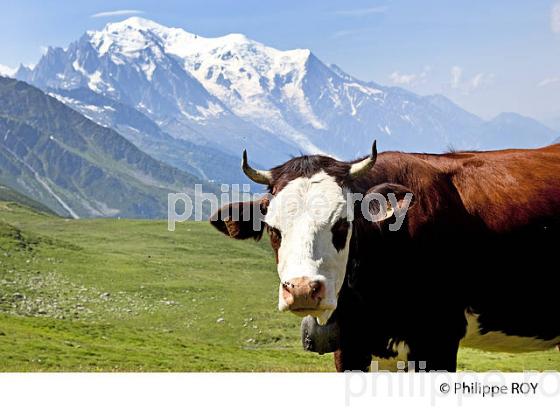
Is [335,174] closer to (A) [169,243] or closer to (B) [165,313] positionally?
(B) [165,313]

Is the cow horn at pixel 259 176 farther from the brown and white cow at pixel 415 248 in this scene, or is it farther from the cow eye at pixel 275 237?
the cow eye at pixel 275 237

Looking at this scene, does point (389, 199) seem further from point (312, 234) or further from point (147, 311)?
point (147, 311)

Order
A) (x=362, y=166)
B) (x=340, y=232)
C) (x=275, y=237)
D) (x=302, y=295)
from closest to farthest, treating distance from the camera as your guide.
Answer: (x=302, y=295) → (x=340, y=232) → (x=275, y=237) → (x=362, y=166)

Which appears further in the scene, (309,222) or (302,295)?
(309,222)

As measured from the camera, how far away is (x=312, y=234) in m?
7.71

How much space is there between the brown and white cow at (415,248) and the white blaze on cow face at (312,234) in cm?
1

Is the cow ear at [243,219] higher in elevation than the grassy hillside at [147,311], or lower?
higher

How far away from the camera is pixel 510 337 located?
9094mm

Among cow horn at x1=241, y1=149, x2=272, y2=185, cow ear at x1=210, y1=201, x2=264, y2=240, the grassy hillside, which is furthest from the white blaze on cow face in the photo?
the grassy hillside

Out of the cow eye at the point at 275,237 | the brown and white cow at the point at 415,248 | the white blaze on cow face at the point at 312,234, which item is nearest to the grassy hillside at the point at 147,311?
the brown and white cow at the point at 415,248

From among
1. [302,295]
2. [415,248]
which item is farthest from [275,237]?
[415,248]

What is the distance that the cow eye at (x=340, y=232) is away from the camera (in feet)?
25.8

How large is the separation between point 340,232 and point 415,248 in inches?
38.7

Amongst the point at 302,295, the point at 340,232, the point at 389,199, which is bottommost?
the point at 302,295
